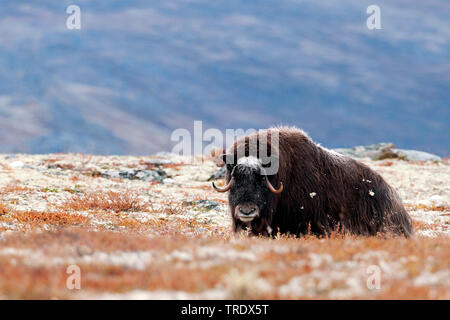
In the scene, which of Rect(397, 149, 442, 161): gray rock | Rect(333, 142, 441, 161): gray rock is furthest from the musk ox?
Rect(397, 149, 442, 161): gray rock

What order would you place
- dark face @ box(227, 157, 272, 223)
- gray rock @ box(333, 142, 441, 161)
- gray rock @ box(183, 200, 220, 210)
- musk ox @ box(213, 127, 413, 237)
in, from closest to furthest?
dark face @ box(227, 157, 272, 223) < musk ox @ box(213, 127, 413, 237) < gray rock @ box(183, 200, 220, 210) < gray rock @ box(333, 142, 441, 161)

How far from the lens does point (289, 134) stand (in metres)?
11.2

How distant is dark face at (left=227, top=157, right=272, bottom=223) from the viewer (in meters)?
9.74

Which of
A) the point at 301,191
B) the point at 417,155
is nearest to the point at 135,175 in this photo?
the point at 301,191

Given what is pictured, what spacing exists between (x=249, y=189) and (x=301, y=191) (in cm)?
149

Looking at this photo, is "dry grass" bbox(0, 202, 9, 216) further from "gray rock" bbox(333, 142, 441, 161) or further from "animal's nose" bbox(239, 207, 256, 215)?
"gray rock" bbox(333, 142, 441, 161)

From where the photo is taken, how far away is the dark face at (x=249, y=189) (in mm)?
9743

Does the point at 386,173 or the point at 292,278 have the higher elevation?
the point at 386,173

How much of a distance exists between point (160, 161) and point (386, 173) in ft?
54.8

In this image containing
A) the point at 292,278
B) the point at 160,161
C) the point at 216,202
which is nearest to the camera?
the point at 292,278

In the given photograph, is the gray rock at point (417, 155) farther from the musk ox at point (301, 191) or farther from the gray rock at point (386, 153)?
the musk ox at point (301, 191)
